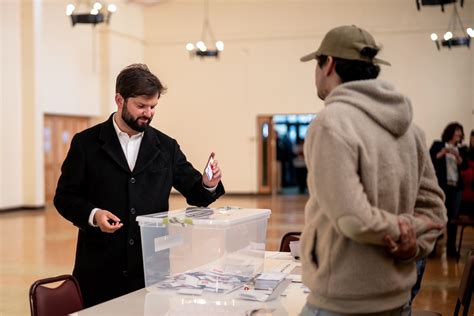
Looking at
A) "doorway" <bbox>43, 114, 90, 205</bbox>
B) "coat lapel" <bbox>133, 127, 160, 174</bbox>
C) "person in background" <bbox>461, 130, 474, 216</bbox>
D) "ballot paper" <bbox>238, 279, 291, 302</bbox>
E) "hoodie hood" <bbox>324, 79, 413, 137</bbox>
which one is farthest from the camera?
"doorway" <bbox>43, 114, 90, 205</bbox>

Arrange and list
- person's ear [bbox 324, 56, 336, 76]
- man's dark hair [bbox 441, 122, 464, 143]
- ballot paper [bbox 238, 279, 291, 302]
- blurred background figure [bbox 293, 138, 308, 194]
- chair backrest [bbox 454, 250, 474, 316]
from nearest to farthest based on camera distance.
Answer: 1. person's ear [bbox 324, 56, 336, 76]
2. ballot paper [bbox 238, 279, 291, 302]
3. chair backrest [bbox 454, 250, 474, 316]
4. man's dark hair [bbox 441, 122, 464, 143]
5. blurred background figure [bbox 293, 138, 308, 194]

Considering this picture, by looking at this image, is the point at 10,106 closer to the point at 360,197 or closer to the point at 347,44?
the point at 347,44

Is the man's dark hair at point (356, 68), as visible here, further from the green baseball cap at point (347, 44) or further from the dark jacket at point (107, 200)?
the dark jacket at point (107, 200)

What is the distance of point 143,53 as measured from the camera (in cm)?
1950

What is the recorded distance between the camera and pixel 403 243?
5.82 feet

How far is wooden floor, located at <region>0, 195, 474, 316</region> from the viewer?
6.25 metres

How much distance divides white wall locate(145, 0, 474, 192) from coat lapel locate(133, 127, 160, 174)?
1447 centimetres

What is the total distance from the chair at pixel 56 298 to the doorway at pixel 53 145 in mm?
13810


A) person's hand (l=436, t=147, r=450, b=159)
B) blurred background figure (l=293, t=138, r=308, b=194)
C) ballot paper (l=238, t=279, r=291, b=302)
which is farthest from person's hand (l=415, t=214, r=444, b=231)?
blurred background figure (l=293, t=138, r=308, b=194)

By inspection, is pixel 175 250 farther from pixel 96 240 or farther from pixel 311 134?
pixel 311 134

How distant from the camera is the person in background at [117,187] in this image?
3.08 metres

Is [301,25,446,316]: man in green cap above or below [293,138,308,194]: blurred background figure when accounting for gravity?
above

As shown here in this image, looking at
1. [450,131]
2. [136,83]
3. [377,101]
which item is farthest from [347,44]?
[450,131]

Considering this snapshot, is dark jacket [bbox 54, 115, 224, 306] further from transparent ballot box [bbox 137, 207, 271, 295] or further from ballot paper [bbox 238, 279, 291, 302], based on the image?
ballot paper [bbox 238, 279, 291, 302]
